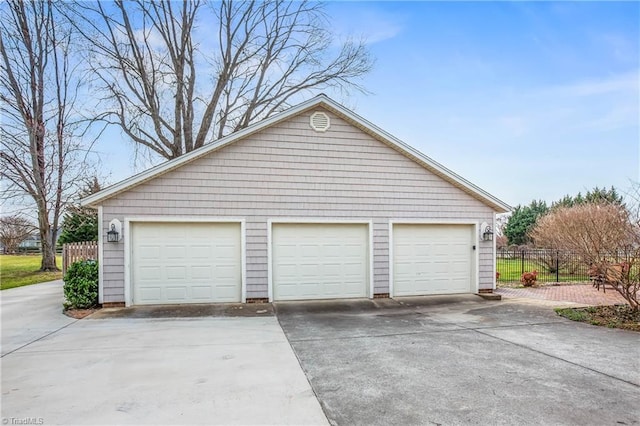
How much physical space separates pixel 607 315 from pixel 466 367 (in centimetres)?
492

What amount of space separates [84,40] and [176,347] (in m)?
16.2

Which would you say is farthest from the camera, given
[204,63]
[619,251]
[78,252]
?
[204,63]

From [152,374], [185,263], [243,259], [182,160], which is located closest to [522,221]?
[243,259]

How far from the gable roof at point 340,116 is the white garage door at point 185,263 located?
102 centimetres

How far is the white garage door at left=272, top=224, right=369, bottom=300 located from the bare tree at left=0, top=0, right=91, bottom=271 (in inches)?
517

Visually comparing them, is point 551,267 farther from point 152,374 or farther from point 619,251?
point 152,374

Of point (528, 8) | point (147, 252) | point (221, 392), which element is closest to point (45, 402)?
point (221, 392)

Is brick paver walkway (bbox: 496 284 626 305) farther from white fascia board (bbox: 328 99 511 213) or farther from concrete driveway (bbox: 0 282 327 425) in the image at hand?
concrete driveway (bbox: 0 282 327 425)

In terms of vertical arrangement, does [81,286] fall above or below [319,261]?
below

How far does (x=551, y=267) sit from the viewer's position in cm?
1556

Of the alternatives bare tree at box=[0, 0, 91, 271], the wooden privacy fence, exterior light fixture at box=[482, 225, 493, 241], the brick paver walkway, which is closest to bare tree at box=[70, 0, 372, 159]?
bare tree at box=[0, 0, 91, 271]

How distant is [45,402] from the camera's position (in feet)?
11.8

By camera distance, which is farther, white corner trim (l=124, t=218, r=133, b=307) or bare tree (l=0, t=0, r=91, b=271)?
bare tree (l=0, t=0, r=91, b=271)

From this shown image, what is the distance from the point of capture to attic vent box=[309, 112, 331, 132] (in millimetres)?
9328
